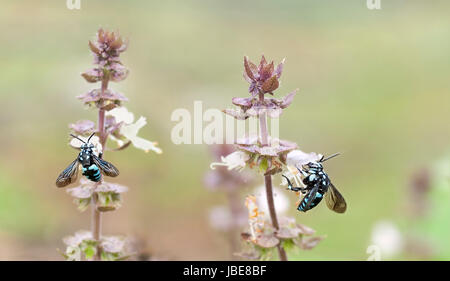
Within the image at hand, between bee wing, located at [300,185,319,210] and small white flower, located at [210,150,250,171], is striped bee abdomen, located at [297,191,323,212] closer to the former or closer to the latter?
bee wing, located at [300,185,319,210]

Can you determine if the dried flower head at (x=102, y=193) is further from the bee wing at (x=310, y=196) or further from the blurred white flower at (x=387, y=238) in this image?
the blurred white flower at (x=387, y=238)

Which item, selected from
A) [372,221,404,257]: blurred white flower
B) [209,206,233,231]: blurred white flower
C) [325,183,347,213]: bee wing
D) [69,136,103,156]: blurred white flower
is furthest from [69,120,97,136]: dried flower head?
[372,221,404,257]: blurred white flower

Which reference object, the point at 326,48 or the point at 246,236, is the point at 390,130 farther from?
the point at 246,236

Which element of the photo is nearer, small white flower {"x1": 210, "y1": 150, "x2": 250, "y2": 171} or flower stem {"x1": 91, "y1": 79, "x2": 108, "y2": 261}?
small white flower {"x1": 210, "y1": 150, "x2": 250, "y2": 171}

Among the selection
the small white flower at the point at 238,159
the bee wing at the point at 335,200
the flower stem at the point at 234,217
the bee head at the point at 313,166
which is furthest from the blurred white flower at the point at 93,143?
the flower stem at the point at 234,217

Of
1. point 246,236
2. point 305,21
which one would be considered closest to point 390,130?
point 305,21

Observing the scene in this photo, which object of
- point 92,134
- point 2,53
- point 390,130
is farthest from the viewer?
point 2,53

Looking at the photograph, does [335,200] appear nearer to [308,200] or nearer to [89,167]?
[308,200]
